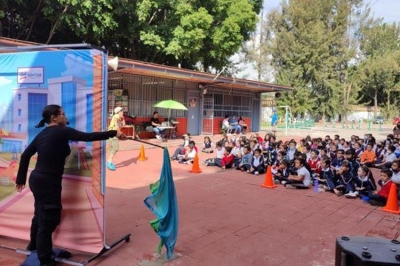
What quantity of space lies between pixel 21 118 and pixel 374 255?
Result: 4032 millimetres

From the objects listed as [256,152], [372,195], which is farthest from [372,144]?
[372,195]

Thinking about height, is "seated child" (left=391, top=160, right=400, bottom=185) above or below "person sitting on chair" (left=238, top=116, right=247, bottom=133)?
below

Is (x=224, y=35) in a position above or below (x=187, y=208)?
above

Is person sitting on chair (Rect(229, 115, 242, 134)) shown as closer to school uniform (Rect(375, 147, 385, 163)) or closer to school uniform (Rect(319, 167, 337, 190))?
school uniform (Rect(375, 147, 385, 163))

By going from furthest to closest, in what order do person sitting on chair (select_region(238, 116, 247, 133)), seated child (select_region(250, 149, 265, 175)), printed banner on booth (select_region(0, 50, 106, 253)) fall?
person sitting on chair (select_region(238, 116, 247, 133)) < seated child (select_region(250, 149, 265, 175)) < printed banner on booth (select_region(0, 50, 106, 253))

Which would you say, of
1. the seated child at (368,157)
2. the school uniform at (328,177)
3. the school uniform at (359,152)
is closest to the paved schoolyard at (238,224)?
the school uniform at (328,177)

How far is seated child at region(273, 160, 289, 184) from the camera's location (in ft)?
27.6

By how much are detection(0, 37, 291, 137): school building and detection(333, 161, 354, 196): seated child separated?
8313 mm

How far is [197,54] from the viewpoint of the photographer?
21.5 metres

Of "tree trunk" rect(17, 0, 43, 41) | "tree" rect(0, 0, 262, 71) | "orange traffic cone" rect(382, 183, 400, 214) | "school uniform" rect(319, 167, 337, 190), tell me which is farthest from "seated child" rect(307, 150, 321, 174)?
"tree trunk" rect(17, 0, 43, 41)

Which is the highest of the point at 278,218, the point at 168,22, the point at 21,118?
the point at 168,22

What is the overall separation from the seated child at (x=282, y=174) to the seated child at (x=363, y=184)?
5.02 feet

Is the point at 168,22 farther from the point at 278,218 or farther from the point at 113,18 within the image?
the point at 278,218

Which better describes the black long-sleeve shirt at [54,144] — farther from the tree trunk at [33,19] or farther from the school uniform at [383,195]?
the tree trunk at [33,19]
